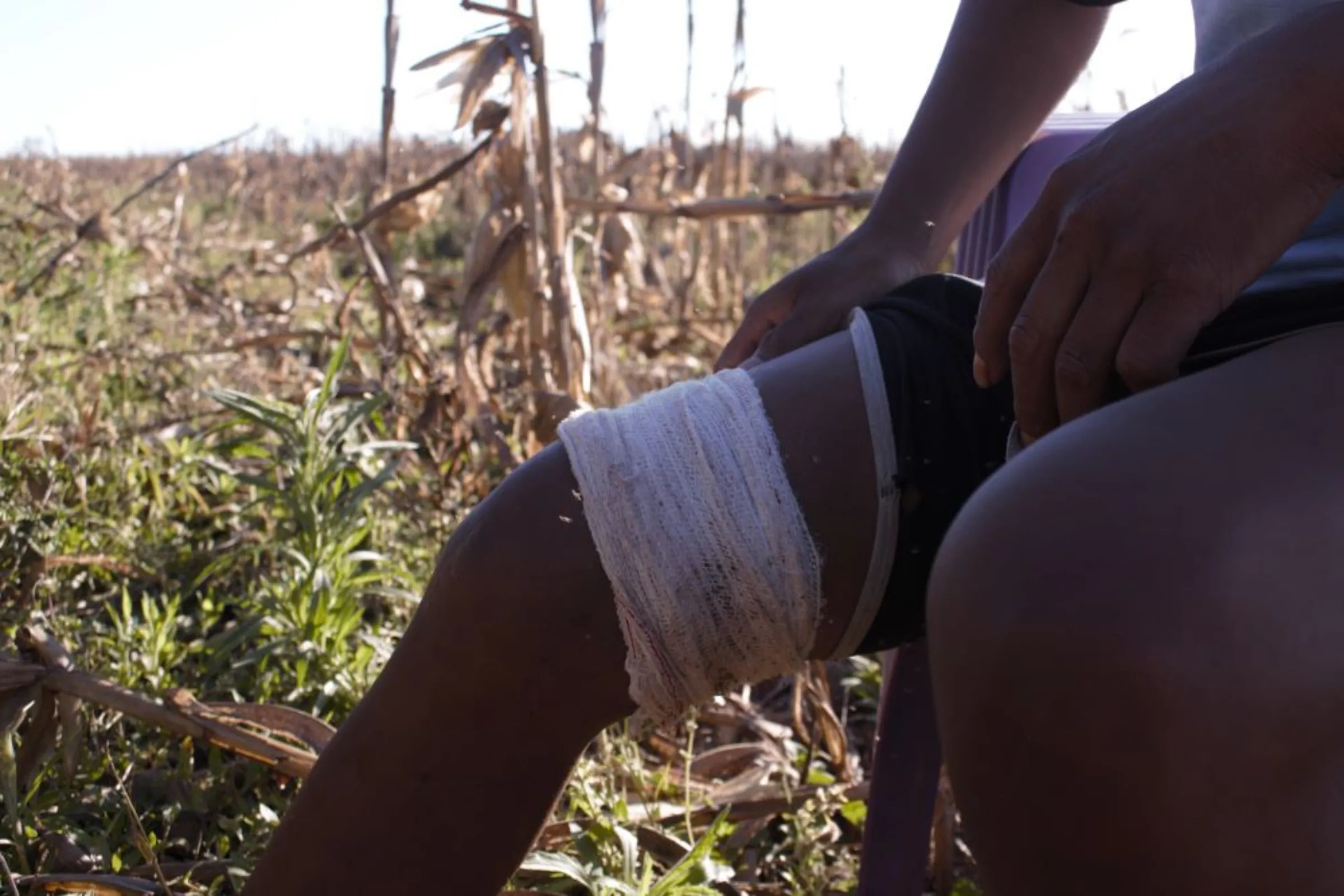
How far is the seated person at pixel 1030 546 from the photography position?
0.48 meters

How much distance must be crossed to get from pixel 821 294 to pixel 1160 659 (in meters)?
0.75

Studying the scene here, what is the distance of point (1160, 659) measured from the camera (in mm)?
479

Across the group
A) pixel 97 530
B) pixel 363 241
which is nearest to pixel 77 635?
pixel 97 530

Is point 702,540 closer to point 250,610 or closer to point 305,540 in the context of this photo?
point 305,540

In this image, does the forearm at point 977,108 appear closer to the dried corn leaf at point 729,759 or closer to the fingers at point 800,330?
the fingers at point 800,330

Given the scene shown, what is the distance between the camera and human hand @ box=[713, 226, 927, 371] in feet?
3.88

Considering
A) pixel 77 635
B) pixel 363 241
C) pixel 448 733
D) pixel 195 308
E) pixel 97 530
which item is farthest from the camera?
pixel 195 308

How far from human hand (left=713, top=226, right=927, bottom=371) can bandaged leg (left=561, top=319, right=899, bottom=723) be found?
0.30 m

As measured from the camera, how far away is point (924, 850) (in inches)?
49.1

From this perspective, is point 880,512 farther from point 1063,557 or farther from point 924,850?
point 924,850

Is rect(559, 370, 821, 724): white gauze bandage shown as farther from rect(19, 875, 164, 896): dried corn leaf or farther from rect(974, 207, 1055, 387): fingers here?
rect(19, 875, 164, 896): dried corn leaf

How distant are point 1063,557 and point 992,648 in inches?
1.7

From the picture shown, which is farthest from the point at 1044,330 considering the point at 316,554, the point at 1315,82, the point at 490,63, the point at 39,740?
the point at 490,63

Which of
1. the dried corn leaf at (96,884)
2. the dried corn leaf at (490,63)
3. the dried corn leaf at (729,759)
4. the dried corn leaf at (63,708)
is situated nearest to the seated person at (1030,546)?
the dried corn leaf at (96,884)
